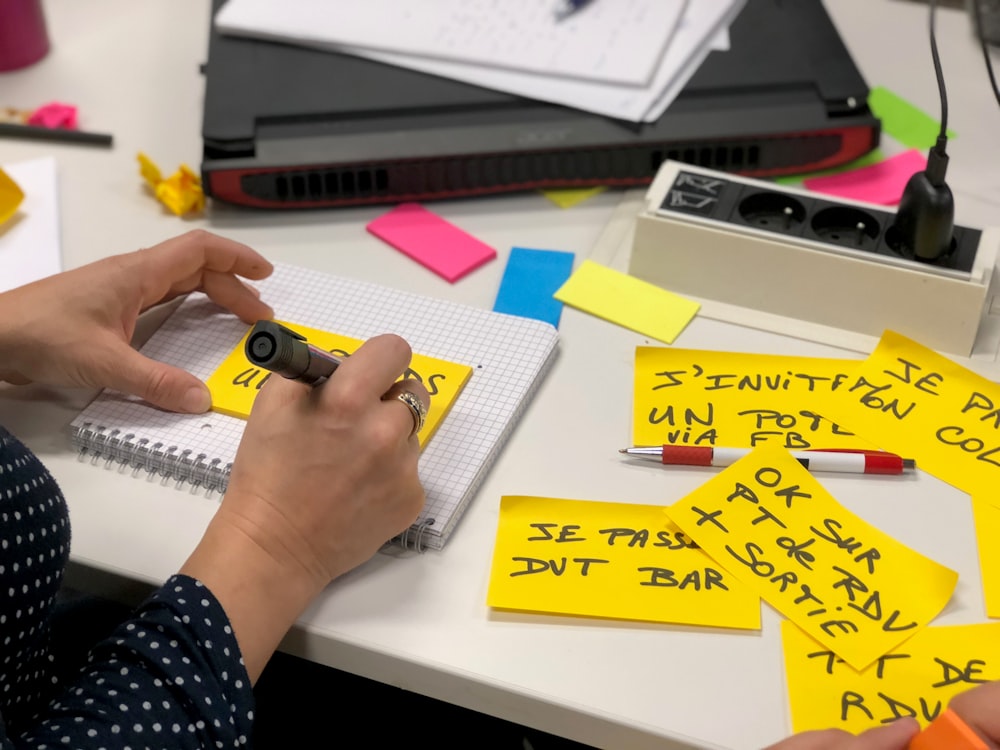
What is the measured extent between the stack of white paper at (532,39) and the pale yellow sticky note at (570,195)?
0.22 feet

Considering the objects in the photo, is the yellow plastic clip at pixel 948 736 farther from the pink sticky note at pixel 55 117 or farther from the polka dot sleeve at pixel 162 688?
the pink sticky note at pixel 55 117

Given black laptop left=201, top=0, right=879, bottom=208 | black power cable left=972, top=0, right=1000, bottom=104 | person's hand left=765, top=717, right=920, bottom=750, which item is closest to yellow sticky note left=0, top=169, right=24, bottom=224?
black laptop left=201, top=0, right=879, bottom=208

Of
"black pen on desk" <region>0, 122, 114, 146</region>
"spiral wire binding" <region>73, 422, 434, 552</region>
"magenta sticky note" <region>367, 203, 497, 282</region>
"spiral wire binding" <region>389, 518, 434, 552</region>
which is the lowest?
"spiral wire binding" <region>73, 422, 434, 552</region>

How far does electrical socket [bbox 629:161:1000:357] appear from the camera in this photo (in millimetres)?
733

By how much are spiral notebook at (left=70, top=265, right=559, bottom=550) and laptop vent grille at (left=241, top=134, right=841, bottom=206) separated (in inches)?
4.0

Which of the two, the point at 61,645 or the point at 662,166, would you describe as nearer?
the point at 61,645

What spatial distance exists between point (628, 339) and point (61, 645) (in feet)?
1.51

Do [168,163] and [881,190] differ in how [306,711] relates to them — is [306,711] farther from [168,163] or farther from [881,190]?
[881,190]

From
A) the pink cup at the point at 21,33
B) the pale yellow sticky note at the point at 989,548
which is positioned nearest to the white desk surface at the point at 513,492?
the pale yellow sticky note at the point at 989,548

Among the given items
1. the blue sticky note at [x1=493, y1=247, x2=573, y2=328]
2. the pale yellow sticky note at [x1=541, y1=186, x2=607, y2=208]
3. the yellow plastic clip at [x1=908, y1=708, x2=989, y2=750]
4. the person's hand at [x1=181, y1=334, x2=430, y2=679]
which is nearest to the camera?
the yellow plastic clip at [x1=908, y1=708, x2=989, y2=750]

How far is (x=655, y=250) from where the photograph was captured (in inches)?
31.3

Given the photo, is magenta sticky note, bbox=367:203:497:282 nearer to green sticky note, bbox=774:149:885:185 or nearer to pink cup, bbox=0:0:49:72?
green sticky note, bbox=774:149:885:185

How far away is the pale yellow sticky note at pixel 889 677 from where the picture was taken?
1.75 ft

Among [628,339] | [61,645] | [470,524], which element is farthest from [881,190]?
[61,645]
